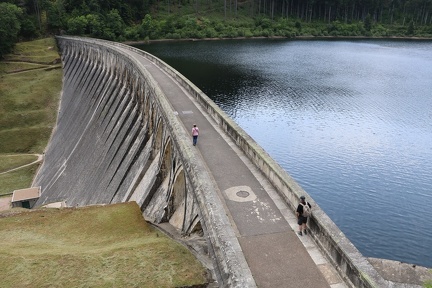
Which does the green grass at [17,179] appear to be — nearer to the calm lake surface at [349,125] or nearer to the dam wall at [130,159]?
the dam wall at [130,159]

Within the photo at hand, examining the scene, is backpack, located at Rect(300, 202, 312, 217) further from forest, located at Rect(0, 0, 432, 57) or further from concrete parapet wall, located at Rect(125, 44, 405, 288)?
forest, located at Rect(0, 0, 432, 57)

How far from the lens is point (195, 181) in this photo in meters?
20.1

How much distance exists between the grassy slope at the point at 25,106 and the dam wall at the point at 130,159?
2343 millimetres

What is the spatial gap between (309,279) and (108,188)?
89.8 ft

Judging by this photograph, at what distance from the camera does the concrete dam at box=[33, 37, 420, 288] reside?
1455 centimetres

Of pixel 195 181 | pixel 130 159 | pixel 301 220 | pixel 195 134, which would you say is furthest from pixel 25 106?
pixel 301 220

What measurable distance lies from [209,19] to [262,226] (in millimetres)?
158205

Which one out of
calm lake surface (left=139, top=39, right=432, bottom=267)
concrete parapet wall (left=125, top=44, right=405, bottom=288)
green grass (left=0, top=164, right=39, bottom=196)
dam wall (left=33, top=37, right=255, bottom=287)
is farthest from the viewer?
green grass (left=0, top=164, right=39, bottom=196)

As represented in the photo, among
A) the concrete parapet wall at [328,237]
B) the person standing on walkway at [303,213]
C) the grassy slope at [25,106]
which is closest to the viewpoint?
the concrete parapet wall at [328,237]

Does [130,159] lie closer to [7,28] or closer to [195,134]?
[195,134]

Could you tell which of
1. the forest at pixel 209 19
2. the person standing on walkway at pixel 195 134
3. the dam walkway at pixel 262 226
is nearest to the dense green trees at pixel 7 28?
the forest at pixel 209 19

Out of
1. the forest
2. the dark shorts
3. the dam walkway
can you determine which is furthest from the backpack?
the forest

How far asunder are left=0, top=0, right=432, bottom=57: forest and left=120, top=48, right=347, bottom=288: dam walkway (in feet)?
281

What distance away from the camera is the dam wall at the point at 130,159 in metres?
17.5
